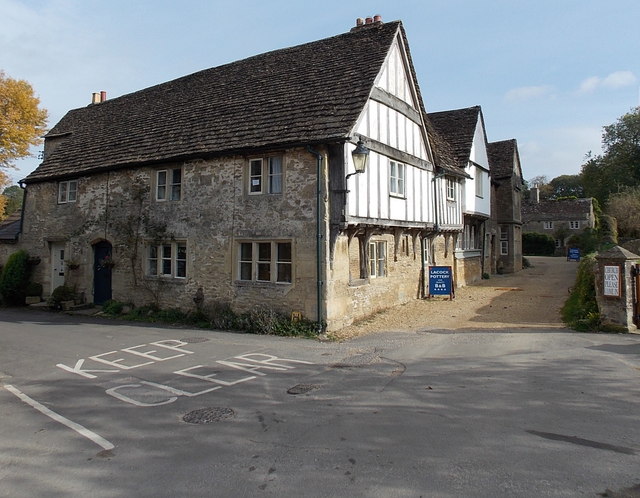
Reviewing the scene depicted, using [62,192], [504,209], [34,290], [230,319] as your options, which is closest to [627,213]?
[504,209]

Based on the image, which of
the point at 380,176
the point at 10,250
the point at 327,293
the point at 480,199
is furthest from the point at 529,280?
the point at 10,250

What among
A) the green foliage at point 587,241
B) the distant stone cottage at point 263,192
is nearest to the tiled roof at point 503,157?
the green foliage at point 587,241

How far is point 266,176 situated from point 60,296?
10.1 meters

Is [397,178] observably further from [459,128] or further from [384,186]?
[459,128]

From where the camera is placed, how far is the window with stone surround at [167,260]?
1508 centimetres

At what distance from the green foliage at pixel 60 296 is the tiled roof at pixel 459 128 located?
61.2 ft

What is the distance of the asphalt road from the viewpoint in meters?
4.39

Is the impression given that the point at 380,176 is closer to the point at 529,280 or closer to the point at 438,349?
the point at 438,349

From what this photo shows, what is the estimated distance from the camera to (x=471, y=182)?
24641mm

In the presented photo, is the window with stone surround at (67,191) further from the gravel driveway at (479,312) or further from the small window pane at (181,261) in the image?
the gravel driveway at (479,312)

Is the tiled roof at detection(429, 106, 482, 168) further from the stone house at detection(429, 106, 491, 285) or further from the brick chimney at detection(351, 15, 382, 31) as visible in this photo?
the brick chimney at detection(351, 15, 382, 31)

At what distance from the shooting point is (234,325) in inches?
516

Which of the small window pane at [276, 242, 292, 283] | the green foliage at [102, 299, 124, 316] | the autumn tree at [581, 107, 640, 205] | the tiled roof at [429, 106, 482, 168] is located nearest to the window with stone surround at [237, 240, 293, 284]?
the small window pane at [276, 242, 292, 283]

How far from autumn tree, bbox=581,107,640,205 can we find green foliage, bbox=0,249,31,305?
5488cm
